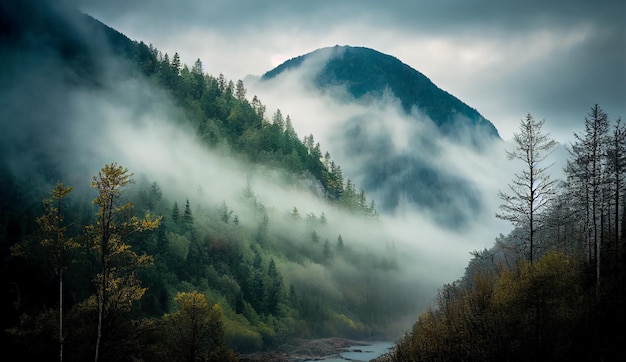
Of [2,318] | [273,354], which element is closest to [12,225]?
[2,318]

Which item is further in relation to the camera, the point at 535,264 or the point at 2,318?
the point at 2,318

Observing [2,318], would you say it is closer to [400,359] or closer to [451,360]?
[400,359]

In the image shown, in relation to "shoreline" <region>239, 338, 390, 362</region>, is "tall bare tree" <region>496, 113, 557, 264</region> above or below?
above

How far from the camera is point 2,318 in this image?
289 feet

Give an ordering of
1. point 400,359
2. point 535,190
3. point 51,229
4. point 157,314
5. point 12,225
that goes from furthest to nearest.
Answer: point 157,314
point 12,225
point 400,359
point 535,190
point 51,229

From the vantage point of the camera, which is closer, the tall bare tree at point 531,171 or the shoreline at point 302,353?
the tall bare tree at point 531,171

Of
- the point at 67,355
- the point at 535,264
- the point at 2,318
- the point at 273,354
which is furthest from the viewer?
the point at 273,354

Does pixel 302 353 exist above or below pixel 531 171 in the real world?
below

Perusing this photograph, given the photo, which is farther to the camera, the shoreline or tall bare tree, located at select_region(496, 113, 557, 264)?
the shoreline

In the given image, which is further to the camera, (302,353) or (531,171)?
(302,353)

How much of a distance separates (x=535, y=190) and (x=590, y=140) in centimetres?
1535

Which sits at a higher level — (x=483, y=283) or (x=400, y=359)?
(x=483, y=283)

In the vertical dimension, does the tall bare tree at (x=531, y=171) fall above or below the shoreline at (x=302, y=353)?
above

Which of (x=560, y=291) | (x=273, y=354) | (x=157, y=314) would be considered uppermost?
(x=560, y=291)
